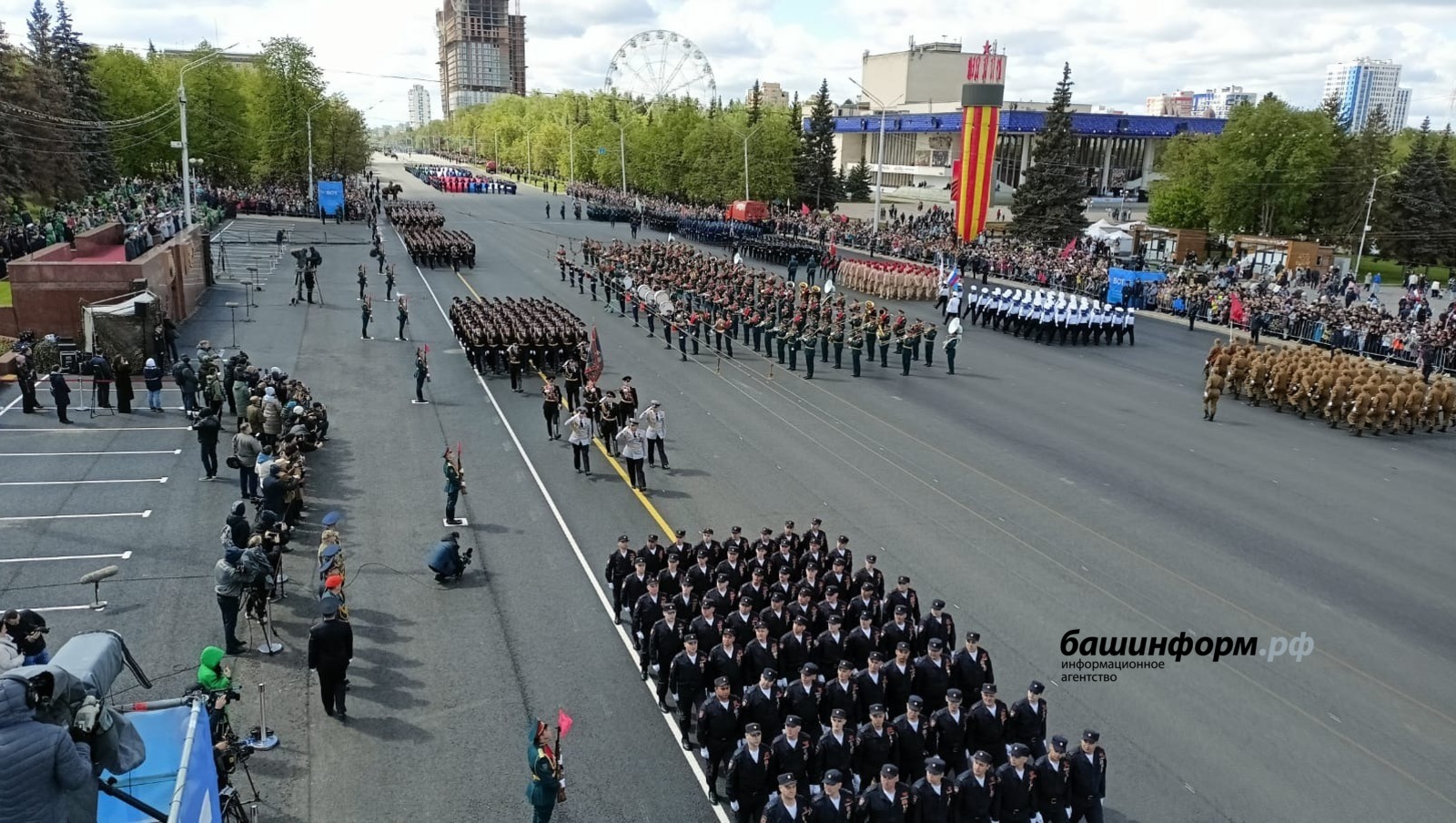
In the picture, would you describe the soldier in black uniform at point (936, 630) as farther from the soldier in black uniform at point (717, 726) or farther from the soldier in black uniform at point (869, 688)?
the soldier in black uniform at point (717, 726)

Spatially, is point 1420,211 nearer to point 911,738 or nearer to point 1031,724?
point 1031,724

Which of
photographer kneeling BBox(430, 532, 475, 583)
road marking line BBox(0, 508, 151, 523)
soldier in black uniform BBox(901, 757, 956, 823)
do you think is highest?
soldier in black uniform BBox(901, 757, 956, 823)

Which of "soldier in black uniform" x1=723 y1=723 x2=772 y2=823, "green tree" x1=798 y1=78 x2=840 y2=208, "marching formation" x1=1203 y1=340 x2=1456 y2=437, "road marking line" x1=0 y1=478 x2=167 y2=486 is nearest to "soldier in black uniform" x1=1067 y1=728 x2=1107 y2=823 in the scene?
"soldier in black uniform" x1=723 y1=723 x2=772 y2=823

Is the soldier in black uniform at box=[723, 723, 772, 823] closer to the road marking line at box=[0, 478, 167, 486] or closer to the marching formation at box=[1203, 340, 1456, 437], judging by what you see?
the road marking line at box=[0, 478, 167, 486]

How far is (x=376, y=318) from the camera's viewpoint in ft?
113

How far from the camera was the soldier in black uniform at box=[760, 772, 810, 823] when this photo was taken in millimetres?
7625

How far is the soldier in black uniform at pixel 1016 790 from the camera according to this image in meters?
8.04

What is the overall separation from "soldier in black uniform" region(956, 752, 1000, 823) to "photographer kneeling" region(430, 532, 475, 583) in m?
7.77

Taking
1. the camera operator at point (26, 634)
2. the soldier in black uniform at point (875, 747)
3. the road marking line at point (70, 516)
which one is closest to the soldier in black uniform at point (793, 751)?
the soldier in black uniform at point (875, 747)

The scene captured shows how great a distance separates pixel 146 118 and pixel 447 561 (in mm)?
61526

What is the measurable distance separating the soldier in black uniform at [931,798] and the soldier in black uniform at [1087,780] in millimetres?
1160

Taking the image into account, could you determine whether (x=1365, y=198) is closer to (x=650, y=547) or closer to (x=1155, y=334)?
(x=1155, y=334)

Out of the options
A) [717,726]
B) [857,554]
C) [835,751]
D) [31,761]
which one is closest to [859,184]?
[857,554]

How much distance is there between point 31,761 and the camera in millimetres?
4957
